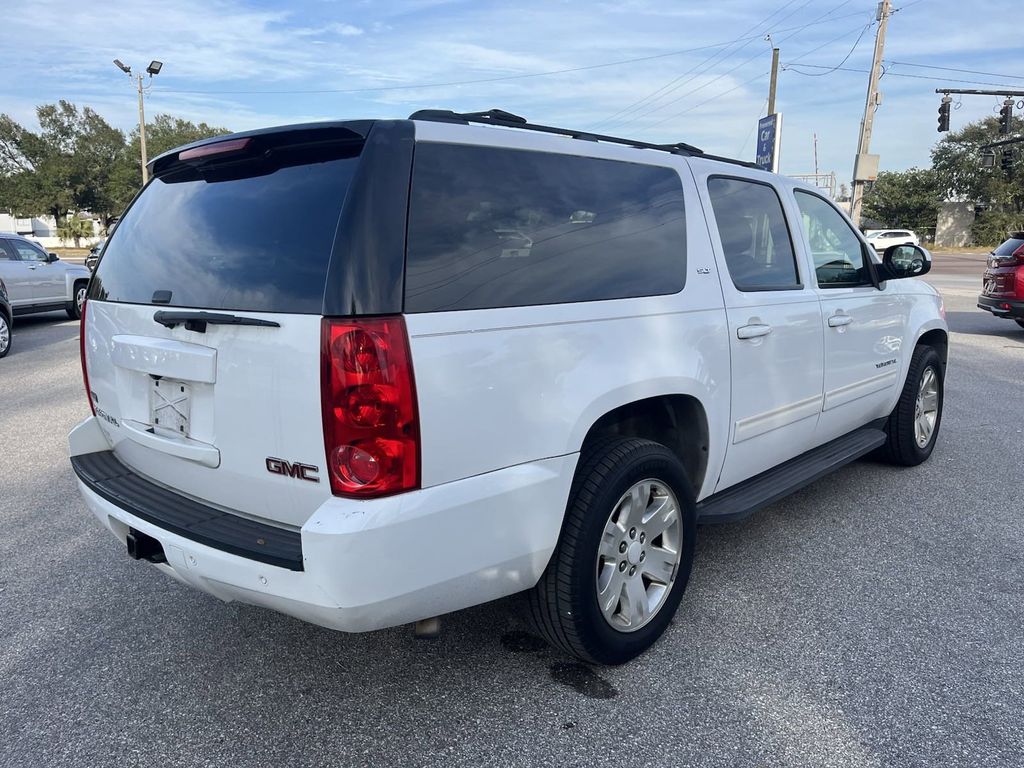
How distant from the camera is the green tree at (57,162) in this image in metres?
51.2

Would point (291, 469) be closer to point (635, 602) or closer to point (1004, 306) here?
point (635, 602)

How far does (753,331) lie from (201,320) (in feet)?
7.36

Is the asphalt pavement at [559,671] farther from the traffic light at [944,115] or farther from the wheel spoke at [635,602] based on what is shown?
the traffic light at [944,115]

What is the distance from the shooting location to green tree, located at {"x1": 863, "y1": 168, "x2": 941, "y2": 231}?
5334 centimetres

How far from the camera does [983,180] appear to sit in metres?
49.8

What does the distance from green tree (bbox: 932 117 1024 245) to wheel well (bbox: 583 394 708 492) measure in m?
54.5

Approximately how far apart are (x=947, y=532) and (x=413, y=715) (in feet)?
10.3

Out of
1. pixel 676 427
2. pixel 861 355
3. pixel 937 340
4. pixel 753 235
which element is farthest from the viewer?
pixel 937 340

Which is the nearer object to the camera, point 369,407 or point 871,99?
point 369,407

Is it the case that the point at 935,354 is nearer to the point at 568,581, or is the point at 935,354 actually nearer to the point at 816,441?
the point at 816,441

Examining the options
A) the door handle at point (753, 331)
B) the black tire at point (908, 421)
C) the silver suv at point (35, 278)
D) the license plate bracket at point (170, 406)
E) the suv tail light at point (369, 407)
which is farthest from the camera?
the silver suv at point (35, 278)

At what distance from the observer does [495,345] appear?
2275 millimetres

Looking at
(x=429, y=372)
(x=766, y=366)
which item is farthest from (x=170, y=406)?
(x=766, y=366)

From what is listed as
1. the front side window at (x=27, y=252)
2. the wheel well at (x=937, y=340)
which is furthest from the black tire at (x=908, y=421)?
the front side window at (x=27, y=252)
